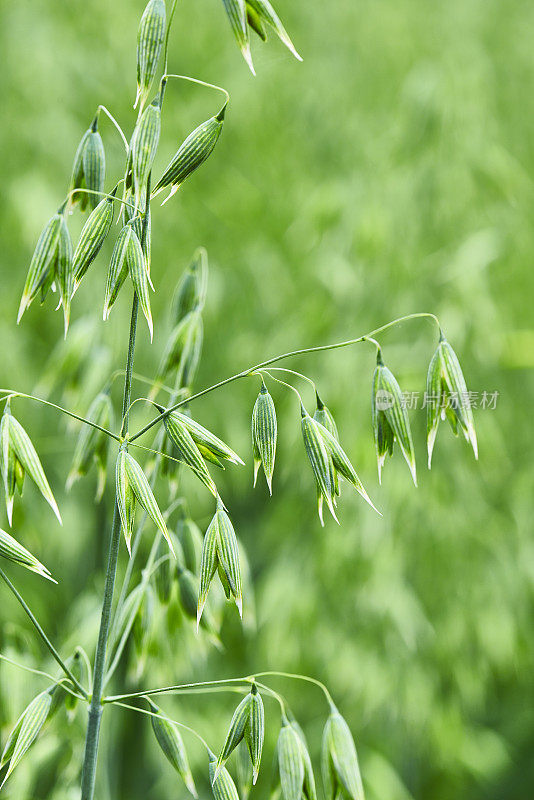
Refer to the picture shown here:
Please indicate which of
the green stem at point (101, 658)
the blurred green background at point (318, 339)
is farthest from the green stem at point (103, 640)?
the blurred green background at point (318, 339)

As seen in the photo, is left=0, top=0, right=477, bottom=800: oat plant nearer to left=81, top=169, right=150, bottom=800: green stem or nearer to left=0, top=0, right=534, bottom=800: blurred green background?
left=81, top=169, right=150, bottom=800: green stem

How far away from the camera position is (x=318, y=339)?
1341 millimetres

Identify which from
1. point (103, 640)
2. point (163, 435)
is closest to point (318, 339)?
point (163, 435)

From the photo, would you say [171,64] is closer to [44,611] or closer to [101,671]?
[44,611]

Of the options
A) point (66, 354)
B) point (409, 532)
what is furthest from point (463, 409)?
point (409, 532)

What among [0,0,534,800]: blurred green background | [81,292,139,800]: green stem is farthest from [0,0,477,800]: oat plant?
[0,0,534,800]: blurred green background

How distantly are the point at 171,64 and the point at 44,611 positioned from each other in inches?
43.2

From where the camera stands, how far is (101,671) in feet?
1.36

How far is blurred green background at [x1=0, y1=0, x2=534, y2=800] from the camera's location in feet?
4.15

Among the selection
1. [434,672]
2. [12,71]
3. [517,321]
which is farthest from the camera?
[517,321]

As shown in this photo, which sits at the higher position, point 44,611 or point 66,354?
point 66,354

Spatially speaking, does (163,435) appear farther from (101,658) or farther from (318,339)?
(318,339)

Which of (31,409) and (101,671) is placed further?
(31,409)

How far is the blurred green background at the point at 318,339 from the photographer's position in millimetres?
1265
